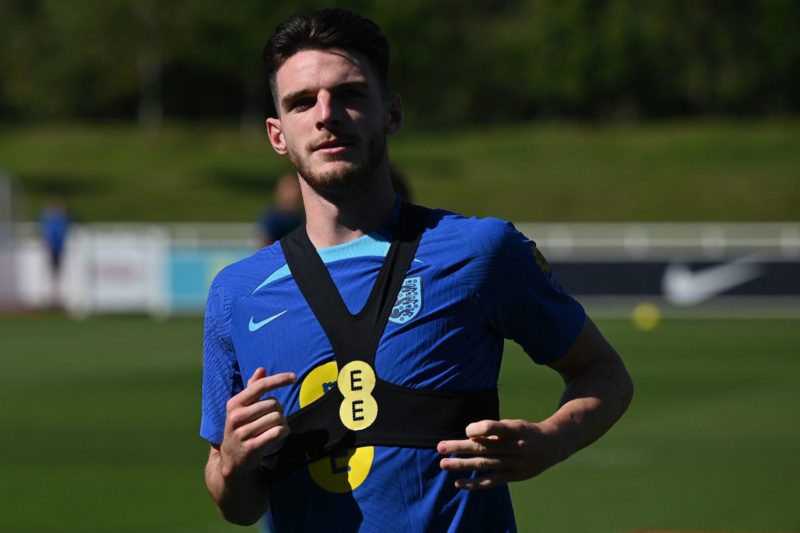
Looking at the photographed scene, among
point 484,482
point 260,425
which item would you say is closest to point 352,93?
point 260,425

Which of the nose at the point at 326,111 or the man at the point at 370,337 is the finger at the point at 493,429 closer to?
the man at the point at 370,337

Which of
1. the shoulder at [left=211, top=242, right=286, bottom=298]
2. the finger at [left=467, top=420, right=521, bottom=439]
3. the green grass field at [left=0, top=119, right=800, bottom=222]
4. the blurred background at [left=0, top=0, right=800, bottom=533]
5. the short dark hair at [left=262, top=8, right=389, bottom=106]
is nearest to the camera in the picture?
the finger at [left=467, top=420, right=521, bottom=439]

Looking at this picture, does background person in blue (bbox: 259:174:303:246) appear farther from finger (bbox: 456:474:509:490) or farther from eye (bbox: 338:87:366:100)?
finger (bbox: 456:474:509:490)

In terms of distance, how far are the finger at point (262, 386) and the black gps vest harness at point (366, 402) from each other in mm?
191

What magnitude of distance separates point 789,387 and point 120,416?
7.08 metres

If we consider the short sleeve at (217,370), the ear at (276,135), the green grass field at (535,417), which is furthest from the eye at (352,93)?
the green grass field at (535,417)

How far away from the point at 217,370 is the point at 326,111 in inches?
27.4

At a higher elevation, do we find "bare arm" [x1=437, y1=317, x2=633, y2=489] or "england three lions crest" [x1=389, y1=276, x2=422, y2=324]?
"england three lions crest" [x1=389, y1=276, x2=422, y2=324]

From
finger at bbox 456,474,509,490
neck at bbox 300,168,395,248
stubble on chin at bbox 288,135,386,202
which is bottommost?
finger at bbox 456,474,509,490

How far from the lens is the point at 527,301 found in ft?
11.1

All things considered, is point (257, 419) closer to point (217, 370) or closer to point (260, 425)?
point (260, 425)

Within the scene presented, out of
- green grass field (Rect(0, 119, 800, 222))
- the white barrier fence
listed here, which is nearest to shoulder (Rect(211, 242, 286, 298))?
the white barrier fence

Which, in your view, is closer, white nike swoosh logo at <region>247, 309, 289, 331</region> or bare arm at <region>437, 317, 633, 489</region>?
bare arm at <region>437, 317, 633, 489</region>

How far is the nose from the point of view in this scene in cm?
333
